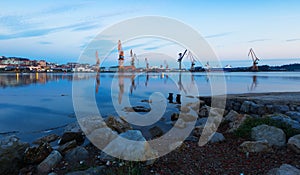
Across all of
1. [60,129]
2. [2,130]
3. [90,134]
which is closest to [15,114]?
[2,130]

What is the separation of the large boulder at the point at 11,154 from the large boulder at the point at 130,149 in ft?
6.14

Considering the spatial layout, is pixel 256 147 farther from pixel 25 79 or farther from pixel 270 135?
pixel 25 79

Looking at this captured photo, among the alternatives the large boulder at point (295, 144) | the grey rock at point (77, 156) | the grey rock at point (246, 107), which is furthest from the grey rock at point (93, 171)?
the grey rock at point (246, 107)

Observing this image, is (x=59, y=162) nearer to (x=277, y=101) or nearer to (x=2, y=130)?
(x=2, y=130)

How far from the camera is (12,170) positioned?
167 inches

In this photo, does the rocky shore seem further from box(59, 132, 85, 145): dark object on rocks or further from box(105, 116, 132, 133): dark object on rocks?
box(105, 116, 132, 133): dark object on rocks

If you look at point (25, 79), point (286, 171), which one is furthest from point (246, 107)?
point (25, 79)

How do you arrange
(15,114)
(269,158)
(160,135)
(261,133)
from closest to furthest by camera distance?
(269,158) → (261,133) → (160,135) → (15,114)

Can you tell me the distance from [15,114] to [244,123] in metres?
10.6

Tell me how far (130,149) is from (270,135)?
324 cm

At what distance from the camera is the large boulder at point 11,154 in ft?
13.7

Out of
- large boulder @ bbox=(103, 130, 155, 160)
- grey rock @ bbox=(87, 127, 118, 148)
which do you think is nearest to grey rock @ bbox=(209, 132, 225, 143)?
large boulder @ bbox=(103, 130, 155, 160)

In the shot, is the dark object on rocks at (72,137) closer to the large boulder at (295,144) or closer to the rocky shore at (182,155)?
the rocky shore at (182,155)

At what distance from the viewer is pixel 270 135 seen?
4855mm
